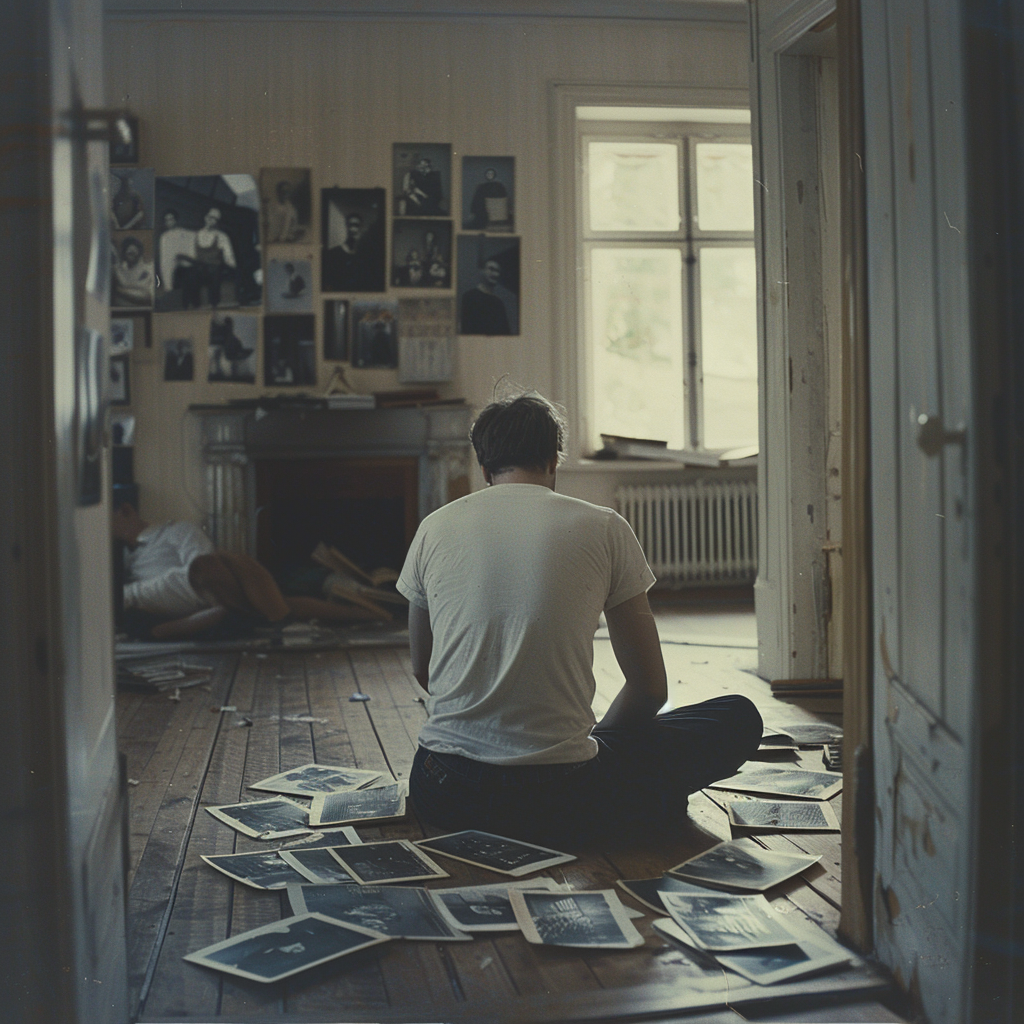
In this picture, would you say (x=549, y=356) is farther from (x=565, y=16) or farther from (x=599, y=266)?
(x=565, y=16)

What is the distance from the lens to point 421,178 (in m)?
6.47

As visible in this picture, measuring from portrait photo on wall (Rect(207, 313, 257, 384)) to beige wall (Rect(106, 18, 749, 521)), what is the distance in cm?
6

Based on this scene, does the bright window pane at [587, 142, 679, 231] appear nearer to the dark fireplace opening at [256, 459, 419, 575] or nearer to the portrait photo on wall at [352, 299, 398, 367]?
the portrait photo on wall at [352, 299, 398, 367]

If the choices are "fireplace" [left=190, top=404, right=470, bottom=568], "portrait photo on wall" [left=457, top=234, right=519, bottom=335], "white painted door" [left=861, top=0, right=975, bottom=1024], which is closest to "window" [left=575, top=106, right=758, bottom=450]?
"portrait photo on wall" [left=457, top=234, right=519, bottom=335]

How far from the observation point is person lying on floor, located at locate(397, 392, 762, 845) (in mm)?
2043

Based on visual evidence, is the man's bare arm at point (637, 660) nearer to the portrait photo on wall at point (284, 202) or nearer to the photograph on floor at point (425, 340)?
the photograph on floor at point (425, 340)

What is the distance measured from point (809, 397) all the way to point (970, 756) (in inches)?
103

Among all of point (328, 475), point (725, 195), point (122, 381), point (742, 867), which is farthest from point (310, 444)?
point (742, 867)

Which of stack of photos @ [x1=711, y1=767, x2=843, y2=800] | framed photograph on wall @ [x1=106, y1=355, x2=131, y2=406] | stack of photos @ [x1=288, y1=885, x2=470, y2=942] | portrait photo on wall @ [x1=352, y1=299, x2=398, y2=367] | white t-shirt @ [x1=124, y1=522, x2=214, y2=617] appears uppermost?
portrait photo on wall @ [x1=352, y1=299, x2=398, y2=367]

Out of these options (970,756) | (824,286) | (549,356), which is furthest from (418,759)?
(549,356)

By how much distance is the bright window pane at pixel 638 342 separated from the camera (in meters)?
6.92

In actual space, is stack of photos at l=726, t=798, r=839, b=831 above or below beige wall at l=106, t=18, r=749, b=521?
below

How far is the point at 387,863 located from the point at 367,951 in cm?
37

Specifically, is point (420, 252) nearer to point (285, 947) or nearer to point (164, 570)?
point (164, 570)
